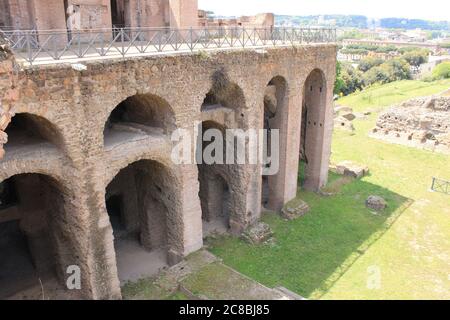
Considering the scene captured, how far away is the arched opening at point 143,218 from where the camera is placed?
13961 mm

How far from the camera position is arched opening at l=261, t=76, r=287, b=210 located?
17.2 metres

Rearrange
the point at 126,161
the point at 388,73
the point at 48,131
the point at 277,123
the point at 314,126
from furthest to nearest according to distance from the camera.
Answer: the point at 388,73, the point at 314,126, the point at 277,123, the point at 126,161, the point at 48,131

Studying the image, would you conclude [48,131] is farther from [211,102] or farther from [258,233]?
[258,233]

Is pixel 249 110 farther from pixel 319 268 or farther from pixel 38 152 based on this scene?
pixel 38 152

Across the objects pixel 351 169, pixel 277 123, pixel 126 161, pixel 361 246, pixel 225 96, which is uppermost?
pixel 225 96

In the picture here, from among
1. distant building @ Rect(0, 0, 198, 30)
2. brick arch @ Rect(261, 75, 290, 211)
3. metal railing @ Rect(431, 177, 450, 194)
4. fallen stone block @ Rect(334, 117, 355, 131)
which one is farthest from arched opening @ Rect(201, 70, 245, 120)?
fallen stone block @ Rect(334, 117, 355, 131)

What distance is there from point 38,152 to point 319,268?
954 centimetres

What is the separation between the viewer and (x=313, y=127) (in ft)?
66.7

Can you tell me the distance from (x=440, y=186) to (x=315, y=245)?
956 cm

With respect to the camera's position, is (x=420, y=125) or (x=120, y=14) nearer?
(x=120, y=14)

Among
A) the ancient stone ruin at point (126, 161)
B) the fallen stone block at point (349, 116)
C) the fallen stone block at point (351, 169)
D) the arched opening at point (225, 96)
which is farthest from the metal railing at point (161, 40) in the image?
the fallen stone block at point (349, 116)

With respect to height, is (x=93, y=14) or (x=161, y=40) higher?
(x=93, y=14)

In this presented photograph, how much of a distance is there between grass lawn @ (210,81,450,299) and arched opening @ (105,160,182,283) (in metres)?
1.99

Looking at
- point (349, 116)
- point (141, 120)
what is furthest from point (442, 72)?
point (141, 120)
